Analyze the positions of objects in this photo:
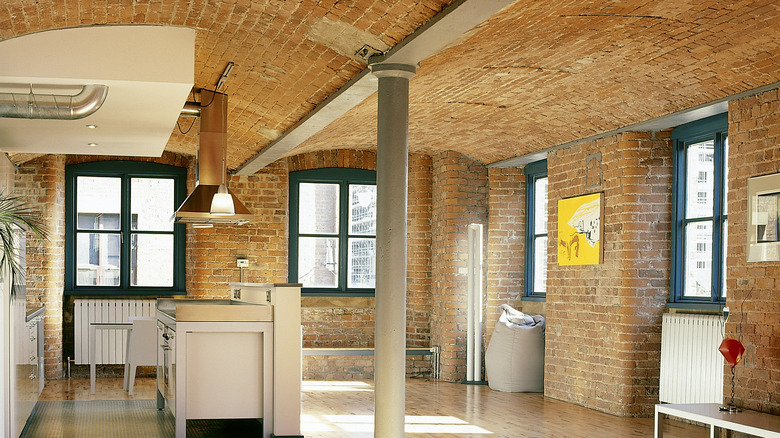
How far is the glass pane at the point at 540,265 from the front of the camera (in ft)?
38.8

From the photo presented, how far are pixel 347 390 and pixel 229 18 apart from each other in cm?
571

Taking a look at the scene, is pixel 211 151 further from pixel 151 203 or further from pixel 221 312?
pixel 151 203

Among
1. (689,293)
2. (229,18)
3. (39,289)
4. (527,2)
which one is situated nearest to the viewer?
(527,2)

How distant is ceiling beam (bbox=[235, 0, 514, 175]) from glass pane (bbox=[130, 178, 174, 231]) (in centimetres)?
420

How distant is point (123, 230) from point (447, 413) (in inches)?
230

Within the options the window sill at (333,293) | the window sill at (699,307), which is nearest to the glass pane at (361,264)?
the window sill at (333,293)

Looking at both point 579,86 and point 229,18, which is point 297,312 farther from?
point 579,86

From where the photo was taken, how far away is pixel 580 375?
9797 millimetres

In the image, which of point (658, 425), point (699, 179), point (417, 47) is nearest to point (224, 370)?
point (417, 47)

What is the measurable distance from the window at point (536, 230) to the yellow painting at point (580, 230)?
1.43 m

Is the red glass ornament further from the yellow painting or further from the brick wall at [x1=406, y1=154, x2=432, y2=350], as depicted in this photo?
the brick wall at [x1=406, y1=154, x2=432, y2=350]

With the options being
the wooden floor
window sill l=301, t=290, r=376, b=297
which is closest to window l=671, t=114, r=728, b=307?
the wooden floor

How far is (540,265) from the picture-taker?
39.2 feet

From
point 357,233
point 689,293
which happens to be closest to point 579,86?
point 689,293
